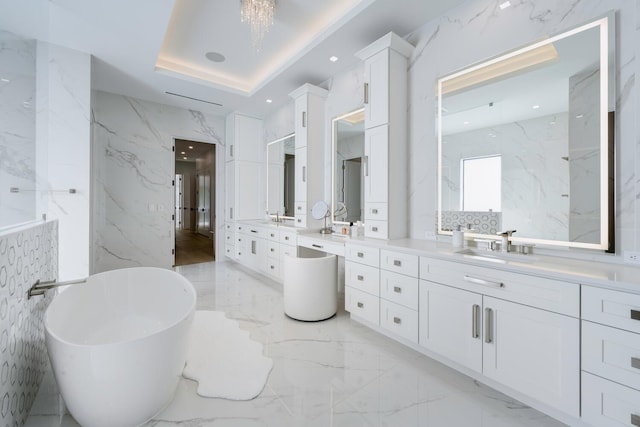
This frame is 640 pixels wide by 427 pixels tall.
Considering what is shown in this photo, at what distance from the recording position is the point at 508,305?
160 centimetres

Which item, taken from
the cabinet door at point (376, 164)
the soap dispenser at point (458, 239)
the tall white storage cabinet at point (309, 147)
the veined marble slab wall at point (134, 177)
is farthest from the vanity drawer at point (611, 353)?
the veined marble slab wall at point (134, 177)

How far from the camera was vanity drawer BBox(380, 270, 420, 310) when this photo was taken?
2135 millimetres

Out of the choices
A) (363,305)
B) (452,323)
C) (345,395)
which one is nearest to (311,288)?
(363,305)

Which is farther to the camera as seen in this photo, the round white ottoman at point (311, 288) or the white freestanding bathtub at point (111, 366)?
the round white ottoman at point (311, 288)

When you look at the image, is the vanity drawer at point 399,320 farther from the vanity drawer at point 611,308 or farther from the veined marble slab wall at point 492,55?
the vanity drawer at point 611,308

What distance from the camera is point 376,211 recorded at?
9.06 ft

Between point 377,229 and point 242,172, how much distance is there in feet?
11.1

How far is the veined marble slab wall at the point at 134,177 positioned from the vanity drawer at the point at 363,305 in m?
3.81

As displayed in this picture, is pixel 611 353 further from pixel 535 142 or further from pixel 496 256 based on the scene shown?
pixel 535 142

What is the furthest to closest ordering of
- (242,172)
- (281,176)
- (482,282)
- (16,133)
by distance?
(242,172), (281,176), (16,133), (482,282)

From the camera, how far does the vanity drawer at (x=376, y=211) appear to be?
2.68 meters

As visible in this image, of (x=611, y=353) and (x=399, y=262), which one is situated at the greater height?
(x=399, y=262)

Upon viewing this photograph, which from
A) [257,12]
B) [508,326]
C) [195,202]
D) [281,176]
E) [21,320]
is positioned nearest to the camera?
[21,320]

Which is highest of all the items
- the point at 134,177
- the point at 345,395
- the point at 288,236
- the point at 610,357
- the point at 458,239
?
the point at 134,177
